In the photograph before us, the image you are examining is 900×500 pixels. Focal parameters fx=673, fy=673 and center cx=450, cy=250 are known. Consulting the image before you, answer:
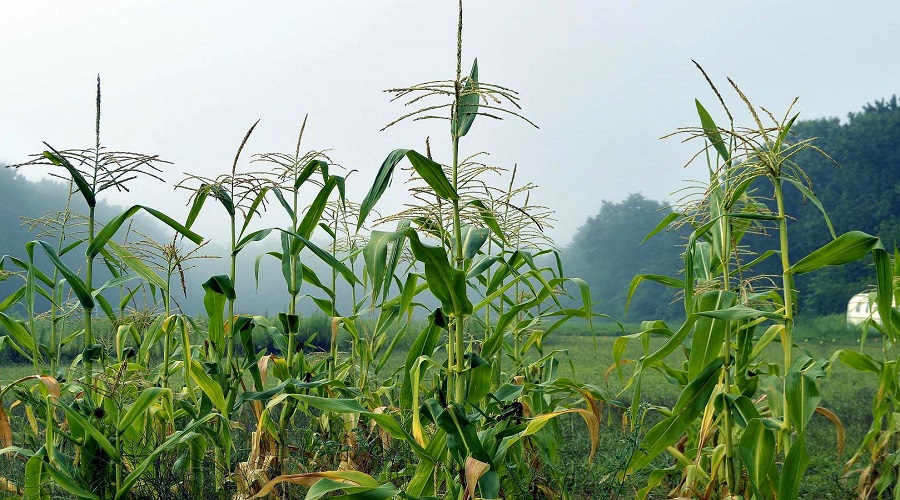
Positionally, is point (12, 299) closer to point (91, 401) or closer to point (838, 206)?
point (91, 401)

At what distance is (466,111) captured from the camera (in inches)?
71.8

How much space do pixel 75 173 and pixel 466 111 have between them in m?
1.23

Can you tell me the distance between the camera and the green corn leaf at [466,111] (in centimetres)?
178

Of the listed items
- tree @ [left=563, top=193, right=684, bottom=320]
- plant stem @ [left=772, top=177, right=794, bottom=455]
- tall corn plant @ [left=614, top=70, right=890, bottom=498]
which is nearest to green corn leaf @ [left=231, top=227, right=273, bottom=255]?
tall corn plant @ [left=614, top=70, right=890, bottom=498]

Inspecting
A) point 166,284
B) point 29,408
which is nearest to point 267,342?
point 29,408

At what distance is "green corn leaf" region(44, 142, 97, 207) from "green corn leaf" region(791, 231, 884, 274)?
2.08 metres

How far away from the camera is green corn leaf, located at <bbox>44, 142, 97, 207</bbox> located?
208 cm

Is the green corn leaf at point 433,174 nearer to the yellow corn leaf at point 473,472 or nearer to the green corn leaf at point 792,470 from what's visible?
the yellow corn leaf at point 473,472

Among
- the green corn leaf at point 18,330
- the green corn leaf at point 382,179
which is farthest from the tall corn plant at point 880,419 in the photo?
the green corn leaf at point 18,330

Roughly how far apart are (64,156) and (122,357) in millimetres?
1038

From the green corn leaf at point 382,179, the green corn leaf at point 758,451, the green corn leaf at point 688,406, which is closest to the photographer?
the green corn leaf at point 382,179

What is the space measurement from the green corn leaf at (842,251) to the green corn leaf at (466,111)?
93cm

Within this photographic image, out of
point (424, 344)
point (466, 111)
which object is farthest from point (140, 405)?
point (466, 111)

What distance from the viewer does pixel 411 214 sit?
1914 millimetres
